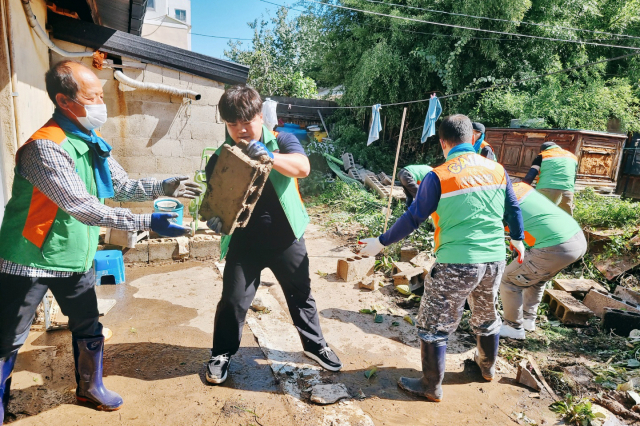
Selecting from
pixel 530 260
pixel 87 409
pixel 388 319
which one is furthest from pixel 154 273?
pixel 530 260

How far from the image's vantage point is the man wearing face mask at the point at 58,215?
1.96 metres

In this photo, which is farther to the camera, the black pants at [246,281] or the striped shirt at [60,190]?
the black pants at [246,281]

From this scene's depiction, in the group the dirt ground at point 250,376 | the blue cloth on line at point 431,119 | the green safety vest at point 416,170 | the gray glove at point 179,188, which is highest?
the blue cloth on line at point 431,119

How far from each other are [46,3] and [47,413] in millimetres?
5239

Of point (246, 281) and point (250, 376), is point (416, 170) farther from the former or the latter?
point (250, 376)

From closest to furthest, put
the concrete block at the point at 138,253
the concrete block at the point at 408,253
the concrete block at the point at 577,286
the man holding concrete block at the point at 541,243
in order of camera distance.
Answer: the man holding concrete block at the point at 541,243, the concrete block at the point at 577,286, the concrete block at the point at 138,253, the concrete block at the point at 408,253

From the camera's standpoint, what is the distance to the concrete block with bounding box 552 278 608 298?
4.68m

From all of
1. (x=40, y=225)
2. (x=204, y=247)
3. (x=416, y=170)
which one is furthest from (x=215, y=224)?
(x=204, y=247)

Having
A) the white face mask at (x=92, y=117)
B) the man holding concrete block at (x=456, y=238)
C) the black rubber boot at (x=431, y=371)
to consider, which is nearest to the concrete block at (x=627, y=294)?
the man holding concrete block at (x=456, y=238)

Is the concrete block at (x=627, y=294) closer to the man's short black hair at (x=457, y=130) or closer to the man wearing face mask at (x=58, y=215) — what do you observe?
the man's short black hair at (x=457, y=130)

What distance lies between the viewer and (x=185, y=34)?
2048cm

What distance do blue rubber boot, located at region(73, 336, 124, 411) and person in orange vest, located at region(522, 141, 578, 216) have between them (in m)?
5.46

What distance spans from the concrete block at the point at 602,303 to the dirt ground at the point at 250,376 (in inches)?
68.6

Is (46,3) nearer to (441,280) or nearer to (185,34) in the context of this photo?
(441,280)
